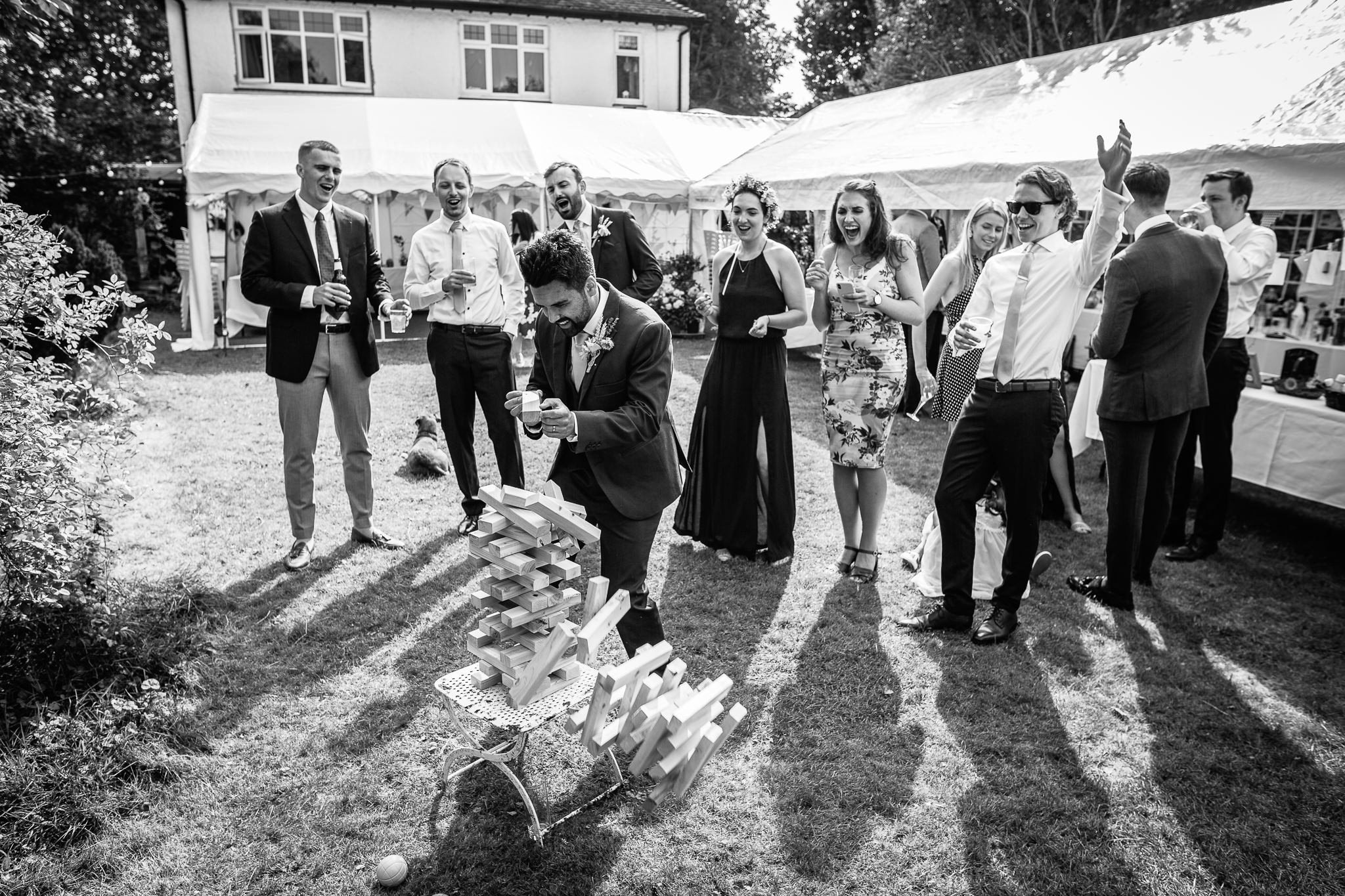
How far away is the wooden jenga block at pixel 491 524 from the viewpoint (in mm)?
2850

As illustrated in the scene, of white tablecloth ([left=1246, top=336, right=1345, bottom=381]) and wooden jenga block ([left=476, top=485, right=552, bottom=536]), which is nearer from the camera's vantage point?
wooden jenga block ([left=476, top=485, right=552, bottom=536])

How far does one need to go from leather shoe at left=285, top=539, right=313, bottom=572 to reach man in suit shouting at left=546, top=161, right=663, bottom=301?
2.42 m

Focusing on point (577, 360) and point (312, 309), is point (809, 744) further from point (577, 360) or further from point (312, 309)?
point (312, 309)

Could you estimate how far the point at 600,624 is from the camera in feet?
8.68

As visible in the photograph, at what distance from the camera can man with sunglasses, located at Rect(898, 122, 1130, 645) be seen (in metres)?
3.77

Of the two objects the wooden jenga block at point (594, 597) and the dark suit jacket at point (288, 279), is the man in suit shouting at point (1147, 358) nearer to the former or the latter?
the wooden jenga block at point (594, 597)

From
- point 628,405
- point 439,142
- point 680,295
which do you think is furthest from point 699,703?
point 439,142

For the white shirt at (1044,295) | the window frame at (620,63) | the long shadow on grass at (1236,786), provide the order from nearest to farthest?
the long shadow on grass at (1236,786) < the white shirt at (1044,295) < the window frame at (620,63)

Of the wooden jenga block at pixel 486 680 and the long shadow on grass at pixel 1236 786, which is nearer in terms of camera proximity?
the long shadow on grass at pixel 1236 786

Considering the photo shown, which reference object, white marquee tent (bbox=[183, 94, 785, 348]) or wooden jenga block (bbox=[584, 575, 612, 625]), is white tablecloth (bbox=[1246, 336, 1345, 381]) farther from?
white marquee tent (bbox=[183, 94, 785, 348])

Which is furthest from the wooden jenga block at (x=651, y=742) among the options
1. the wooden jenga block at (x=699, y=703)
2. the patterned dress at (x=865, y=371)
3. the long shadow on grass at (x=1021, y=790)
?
the patterned dress at (x=865, y=371)

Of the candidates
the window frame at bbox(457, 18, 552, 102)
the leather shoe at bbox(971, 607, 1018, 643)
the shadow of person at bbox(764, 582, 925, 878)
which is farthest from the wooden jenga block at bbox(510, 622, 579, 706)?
the window frame at bbox(457, 18, 552, 102)

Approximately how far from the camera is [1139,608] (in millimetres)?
4727

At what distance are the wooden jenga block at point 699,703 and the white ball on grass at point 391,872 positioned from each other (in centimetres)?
109
